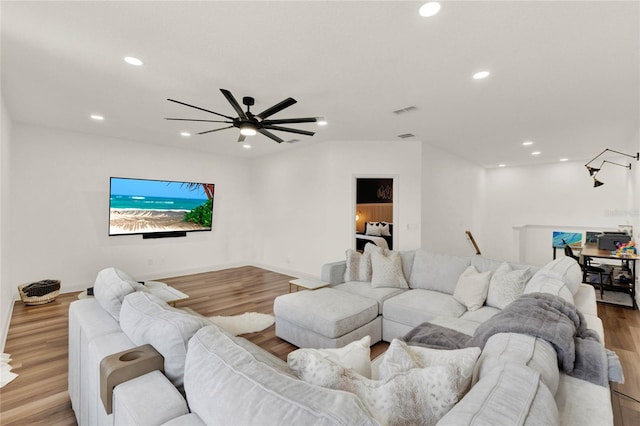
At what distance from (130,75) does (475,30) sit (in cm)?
303

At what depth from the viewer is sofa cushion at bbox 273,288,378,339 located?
2689 millimetres

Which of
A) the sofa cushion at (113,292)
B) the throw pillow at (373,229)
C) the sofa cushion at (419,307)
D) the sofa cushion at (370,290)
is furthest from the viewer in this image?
the throw pillow at (373,229)

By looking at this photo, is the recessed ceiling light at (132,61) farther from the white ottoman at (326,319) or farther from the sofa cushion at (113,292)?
the white ottoman at (326,319)

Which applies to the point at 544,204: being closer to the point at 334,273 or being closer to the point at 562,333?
the point at 334,273

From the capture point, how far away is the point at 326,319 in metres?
2.69

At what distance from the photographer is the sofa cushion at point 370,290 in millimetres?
3225

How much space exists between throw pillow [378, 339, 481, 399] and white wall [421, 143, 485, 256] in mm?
4359

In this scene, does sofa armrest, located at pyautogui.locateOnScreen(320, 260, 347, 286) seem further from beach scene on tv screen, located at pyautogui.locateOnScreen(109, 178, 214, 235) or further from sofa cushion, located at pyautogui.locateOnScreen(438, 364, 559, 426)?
beach scene on tv screen, located at pyautogui.locateOnScreen(109, 178, 214, 235)

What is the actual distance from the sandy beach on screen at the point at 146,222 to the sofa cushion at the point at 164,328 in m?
4.53

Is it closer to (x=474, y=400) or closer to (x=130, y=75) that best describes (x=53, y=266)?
(x=130, y=75)

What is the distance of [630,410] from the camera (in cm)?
171

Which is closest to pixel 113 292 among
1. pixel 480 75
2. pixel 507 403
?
pixel 507 403

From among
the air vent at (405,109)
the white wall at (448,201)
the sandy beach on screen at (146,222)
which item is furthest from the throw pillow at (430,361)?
the sandy beach on screen at (146,222)

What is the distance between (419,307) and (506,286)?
2.67 ft
